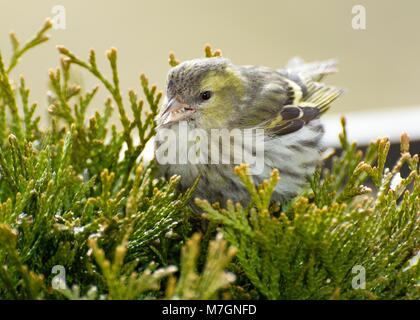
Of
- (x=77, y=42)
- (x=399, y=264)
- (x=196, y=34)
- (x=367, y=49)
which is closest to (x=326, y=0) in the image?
(x=367, y=49)

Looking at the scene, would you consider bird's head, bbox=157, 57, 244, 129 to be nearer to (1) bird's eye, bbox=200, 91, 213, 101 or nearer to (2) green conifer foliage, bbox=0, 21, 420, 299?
(1) bird's eye, bbox=200, 91, 213, 101

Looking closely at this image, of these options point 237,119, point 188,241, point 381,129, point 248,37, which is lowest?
point 381,129

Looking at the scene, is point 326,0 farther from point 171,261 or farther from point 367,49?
point 171,261

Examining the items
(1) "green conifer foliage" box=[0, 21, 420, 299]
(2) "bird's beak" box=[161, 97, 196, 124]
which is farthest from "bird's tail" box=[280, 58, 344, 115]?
(1) "green conifer foliage" box=[0, 21, 420, 299]

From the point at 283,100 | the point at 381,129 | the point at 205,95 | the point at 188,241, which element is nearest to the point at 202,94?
the point at 205,95

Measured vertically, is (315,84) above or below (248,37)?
below

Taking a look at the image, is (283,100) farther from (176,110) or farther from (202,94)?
(176,110)

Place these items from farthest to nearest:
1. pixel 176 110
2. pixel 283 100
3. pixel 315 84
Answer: pixel 315 84 → pixel 283 100 → pixel 176 110
